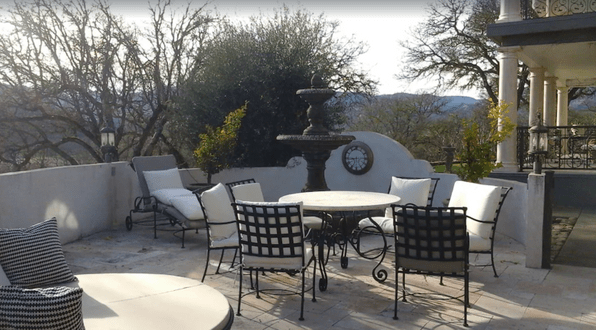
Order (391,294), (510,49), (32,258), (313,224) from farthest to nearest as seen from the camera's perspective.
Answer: (510,49) < (313,224) < (391,294) < (32,258)

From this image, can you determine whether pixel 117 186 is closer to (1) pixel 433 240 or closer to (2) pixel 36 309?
(1) pixel 433 240

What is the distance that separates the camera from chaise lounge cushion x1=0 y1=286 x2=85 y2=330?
5.81 ft

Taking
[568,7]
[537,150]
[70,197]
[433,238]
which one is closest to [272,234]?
[433,238]

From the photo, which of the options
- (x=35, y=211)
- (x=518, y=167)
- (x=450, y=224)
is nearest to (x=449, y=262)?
(x=450, y=224)

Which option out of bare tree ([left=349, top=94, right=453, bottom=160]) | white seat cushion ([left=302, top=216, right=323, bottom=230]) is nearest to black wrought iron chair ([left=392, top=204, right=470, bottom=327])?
white seat cushion ([left=302, top=216, right=323, bottom=230])

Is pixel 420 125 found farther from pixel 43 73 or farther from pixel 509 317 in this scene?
pixel 509 317

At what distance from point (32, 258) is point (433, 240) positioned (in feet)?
8.89

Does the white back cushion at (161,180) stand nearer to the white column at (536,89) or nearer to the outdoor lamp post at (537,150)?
the outdoor lamp post at (537,150)

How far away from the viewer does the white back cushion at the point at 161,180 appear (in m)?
7.75

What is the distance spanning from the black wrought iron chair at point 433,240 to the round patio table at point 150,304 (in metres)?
1.74

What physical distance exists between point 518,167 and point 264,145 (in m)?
5.19

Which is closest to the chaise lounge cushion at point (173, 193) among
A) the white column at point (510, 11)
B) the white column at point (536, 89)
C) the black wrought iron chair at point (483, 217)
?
the black wrought iron chair at point (483, 217)

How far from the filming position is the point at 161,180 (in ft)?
25.7

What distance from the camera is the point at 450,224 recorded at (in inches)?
152
